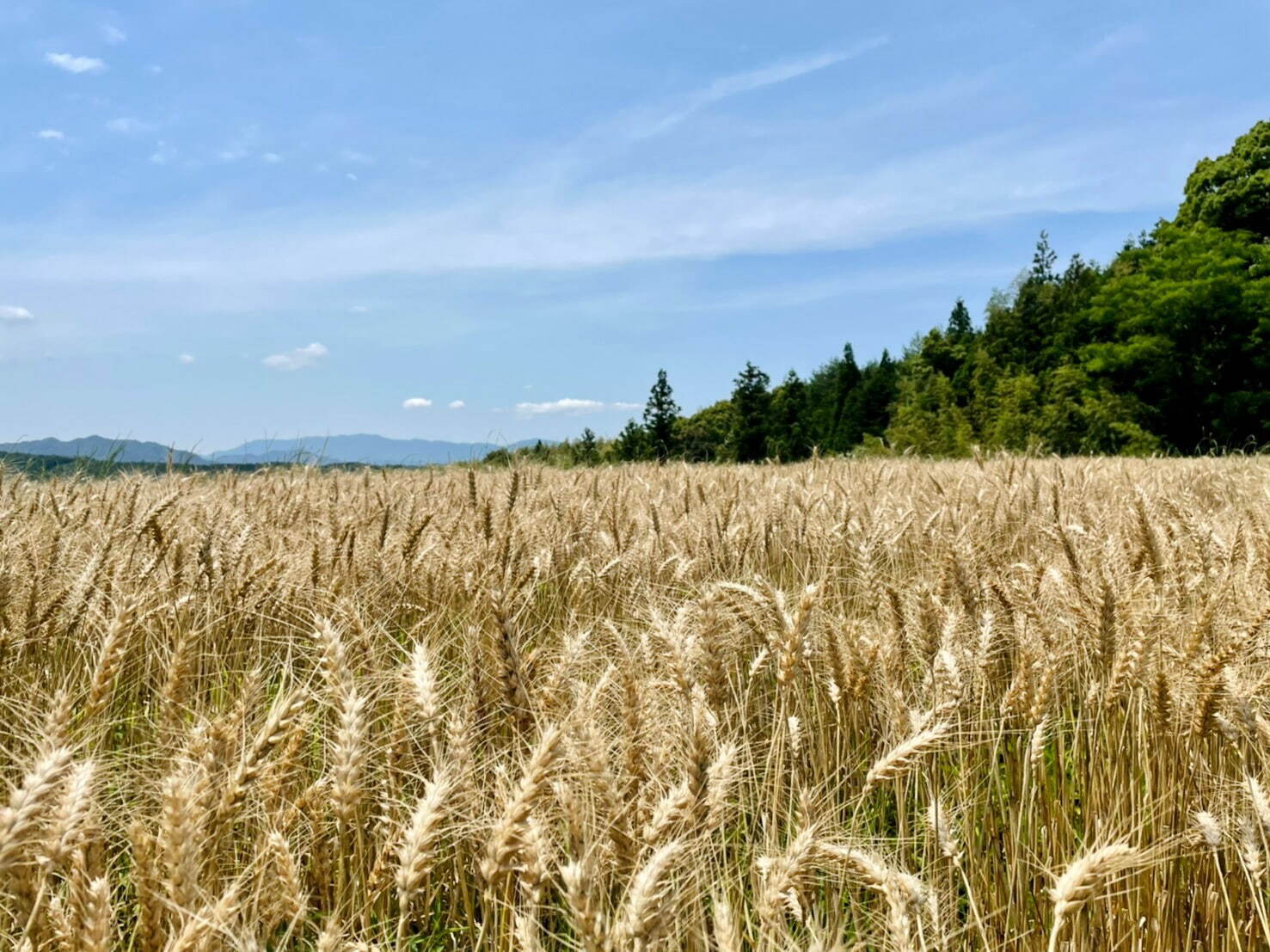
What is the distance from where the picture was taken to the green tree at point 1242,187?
3216cm

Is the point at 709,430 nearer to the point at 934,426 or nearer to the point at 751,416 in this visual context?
the point at 751,416

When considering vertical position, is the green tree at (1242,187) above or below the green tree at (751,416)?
above

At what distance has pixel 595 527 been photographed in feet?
12.9

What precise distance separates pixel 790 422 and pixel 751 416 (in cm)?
315

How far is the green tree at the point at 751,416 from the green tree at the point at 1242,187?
2881 cm


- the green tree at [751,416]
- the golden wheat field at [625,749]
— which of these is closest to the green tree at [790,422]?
the green tree at [751,416]

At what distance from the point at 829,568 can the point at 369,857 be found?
80.7 inches

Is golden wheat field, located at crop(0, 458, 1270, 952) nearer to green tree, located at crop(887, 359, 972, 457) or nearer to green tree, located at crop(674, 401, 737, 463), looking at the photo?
green tree, located at crop(887, 359, 972, 457)

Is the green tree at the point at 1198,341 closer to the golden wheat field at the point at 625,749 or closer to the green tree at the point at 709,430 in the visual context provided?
the green tree at the point at 709,430

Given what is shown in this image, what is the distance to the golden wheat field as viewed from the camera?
1100 millimetres

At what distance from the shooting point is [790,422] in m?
58.8

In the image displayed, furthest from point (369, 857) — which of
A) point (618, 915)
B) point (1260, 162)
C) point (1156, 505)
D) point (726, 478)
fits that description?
point (1260, 162)

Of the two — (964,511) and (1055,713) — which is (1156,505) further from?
(1055,713)

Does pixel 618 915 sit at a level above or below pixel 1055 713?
above
